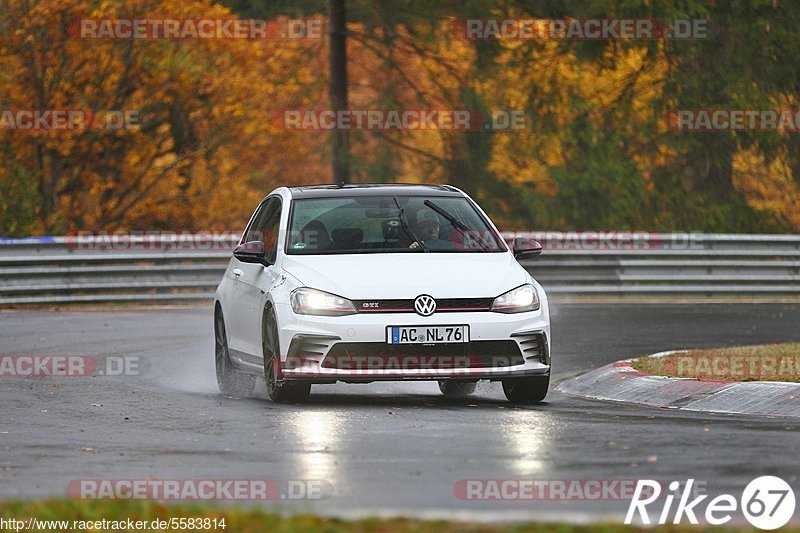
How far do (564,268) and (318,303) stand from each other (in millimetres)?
14714

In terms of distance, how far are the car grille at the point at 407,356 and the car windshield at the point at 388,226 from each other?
1.07 m

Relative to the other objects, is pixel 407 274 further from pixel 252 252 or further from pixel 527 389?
pixel 252 252

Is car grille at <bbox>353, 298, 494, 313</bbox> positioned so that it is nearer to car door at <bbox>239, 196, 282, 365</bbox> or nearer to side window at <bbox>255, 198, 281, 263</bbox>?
car door at <bbox>239, 196, 282, 365</bbox>

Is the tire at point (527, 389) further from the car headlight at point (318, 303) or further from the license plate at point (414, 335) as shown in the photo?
the car headlight at point (318, 303)

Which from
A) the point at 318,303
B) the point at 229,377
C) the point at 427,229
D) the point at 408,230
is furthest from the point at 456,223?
the point at 229,377

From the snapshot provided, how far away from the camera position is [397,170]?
38.3 meters

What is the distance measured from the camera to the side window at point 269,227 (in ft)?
46.4

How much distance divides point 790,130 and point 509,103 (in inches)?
237

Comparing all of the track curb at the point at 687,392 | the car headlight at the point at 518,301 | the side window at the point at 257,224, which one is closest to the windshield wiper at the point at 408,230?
the car headlight at the point at 518,301

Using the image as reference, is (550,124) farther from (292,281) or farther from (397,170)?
(292,281)

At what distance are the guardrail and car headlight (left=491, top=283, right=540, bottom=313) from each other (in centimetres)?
1289

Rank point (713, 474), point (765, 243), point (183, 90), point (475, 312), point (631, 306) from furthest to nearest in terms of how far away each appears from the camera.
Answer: point (183, 90), point (765, 243), point (631, 306), point (475, 312), point (713, 474)

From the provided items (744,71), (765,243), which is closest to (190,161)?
(744,71)

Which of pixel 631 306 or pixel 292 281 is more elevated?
pixel 292 281
